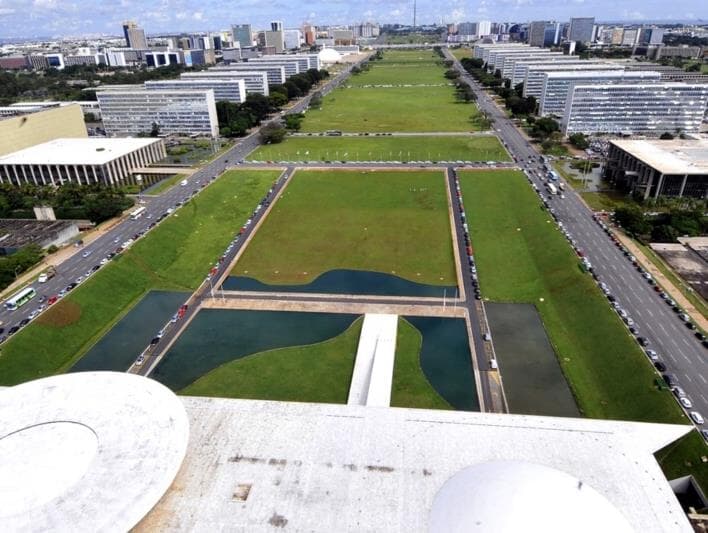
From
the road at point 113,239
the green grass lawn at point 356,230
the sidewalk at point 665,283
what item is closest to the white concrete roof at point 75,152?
the road at point 113,239

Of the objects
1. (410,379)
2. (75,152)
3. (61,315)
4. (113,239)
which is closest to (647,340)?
(410,379)

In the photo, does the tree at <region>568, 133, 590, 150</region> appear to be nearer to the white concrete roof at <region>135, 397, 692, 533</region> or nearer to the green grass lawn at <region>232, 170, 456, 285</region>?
the green grass lawn at <region>232, 170, 456, 285</region>

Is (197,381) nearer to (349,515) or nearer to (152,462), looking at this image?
(152,462)

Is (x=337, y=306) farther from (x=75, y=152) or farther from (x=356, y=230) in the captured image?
(x=75, y=152)

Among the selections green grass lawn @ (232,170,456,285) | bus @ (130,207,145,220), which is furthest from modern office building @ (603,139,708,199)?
bus @ (130,207,145,220)

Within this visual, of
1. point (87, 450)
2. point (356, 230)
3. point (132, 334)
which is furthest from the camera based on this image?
point (356, 230)
